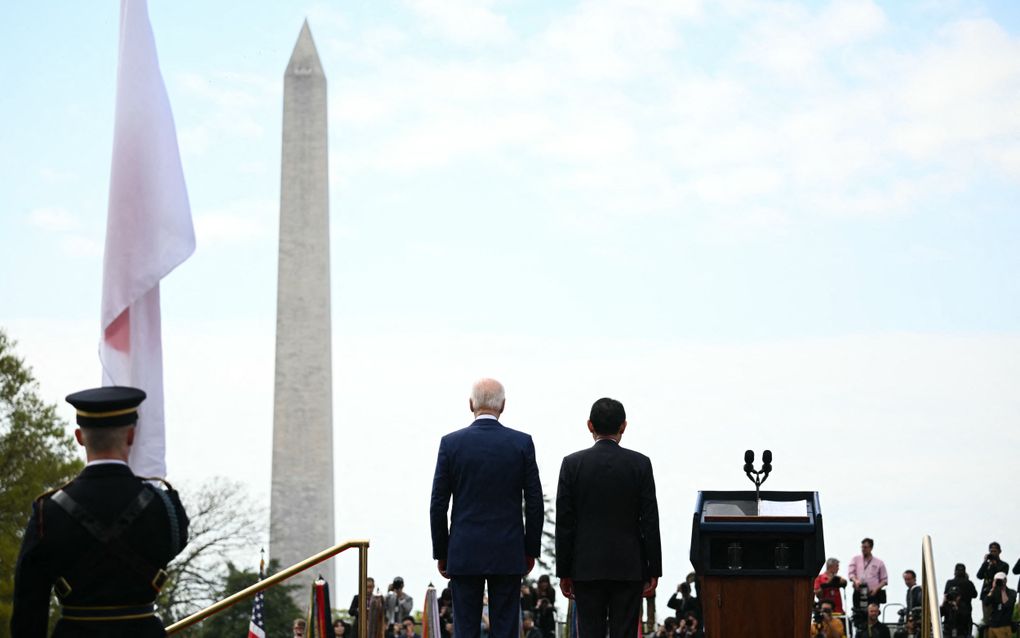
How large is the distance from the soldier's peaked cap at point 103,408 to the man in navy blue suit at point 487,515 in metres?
3.03

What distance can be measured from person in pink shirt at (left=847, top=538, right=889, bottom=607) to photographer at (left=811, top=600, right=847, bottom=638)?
156cm

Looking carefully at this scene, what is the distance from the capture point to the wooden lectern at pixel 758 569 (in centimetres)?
1039

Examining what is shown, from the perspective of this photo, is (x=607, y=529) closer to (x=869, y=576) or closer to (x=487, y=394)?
(x=487, y=394)

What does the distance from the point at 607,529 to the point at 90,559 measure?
3.73m

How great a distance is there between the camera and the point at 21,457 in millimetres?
37750

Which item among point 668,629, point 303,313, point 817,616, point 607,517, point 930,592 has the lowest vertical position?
point 668,629

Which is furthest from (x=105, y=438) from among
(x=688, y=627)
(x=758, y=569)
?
(x=688, y=627)

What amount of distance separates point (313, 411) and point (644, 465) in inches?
1264

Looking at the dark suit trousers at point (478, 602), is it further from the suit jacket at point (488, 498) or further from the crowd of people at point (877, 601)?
the crowd of people at point (877, 601)

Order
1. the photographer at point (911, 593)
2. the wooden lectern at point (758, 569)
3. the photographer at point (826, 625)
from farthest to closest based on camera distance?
the photographer at point (911, 593)
the photographer at point (826, 625)
the wooden lectern at point (758, 569)

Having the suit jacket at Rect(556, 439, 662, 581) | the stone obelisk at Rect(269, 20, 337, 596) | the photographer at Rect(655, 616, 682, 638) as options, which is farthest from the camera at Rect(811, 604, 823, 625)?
the stone obelisk at Rect(269, 20, 337, 596)

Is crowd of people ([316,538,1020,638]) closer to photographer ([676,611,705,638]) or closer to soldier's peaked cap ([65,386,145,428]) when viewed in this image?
photographer ([676,611,705,638])

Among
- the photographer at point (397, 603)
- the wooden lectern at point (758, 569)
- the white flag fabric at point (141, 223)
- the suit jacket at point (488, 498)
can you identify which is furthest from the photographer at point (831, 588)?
the white flag fabric at point (141, 223)

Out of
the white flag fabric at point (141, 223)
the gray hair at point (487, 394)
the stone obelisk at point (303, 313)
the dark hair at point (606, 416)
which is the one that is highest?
the stone obelisk at point (303, 313)
